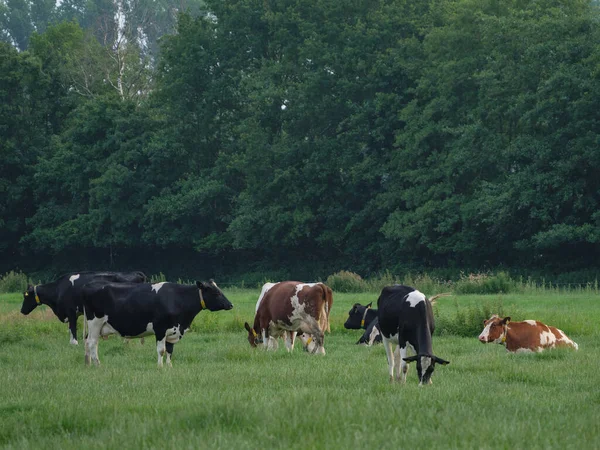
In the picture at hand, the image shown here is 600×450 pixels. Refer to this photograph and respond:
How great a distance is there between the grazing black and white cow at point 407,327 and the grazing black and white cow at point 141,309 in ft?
15.2

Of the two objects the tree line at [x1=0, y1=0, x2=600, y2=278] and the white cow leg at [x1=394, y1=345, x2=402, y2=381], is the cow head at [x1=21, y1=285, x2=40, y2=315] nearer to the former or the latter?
the white cow leg at [x1=394, y1=345, x2=402, y2=381]

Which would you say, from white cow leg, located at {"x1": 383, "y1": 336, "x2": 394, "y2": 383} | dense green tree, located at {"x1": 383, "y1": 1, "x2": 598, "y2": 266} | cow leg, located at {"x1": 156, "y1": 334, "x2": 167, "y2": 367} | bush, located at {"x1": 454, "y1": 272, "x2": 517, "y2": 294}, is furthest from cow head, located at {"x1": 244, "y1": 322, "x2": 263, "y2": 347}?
dense green tree, located at {"x1": 383, "y1": 1, "x2": 598, "y2": 266}

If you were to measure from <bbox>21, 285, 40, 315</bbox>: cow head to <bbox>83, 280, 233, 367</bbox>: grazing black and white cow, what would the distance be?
7332 millimetres

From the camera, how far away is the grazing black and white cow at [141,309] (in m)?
17.5

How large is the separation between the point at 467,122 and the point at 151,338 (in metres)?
31.9

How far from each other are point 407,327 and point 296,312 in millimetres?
5634

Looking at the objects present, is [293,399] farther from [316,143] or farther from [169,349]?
[316,143]

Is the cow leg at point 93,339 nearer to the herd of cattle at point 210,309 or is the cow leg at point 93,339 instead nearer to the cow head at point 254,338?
the herd of cattle at point 210,309

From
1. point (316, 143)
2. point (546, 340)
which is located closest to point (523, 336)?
point (546, 340)

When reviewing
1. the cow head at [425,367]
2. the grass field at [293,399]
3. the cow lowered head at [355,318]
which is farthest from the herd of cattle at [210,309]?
the cow lowered head at [355,318]

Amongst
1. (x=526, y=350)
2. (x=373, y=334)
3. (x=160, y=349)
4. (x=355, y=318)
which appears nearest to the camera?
(x=160, y=349)

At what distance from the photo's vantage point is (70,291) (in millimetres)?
23656

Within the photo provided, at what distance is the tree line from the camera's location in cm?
4809

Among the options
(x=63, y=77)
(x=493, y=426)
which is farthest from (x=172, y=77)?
(x=493, y=426)
